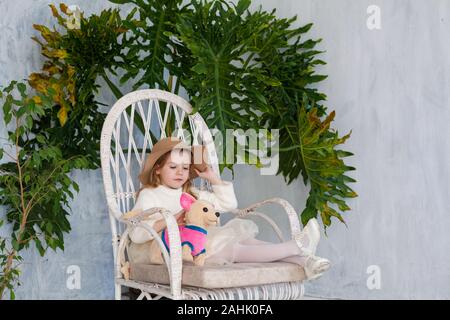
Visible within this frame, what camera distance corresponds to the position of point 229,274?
2.31 meters

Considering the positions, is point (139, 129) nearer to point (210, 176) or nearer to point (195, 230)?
point (210, 176)

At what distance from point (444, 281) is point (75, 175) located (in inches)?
68.6

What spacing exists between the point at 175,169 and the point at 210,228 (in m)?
0.32

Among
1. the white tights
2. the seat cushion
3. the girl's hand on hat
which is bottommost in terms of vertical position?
the seat cushion

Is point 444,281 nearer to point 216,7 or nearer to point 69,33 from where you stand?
point 216,7

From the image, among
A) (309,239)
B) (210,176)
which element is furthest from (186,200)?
(309,239)

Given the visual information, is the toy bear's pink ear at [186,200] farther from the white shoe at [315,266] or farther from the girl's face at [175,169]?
the white shoe at [315,266]

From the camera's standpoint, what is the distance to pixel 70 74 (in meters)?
2.93

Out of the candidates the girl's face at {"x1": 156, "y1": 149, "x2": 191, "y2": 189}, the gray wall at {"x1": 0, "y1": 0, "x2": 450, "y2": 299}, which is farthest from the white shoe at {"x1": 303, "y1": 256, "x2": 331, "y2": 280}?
the gray wall at {"x1": 0, "y1": 0, "x2": 450, "y2": 299}

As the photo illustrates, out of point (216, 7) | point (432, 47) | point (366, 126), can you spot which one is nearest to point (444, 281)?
point (366, 126)

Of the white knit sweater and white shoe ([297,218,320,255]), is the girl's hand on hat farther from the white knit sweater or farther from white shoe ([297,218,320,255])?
white shoe ([297,218,320,255])

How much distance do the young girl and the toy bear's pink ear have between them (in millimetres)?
55

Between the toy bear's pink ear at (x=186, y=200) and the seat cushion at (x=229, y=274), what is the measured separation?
233 millimetres

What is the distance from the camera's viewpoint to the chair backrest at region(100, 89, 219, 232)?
2.77 m
